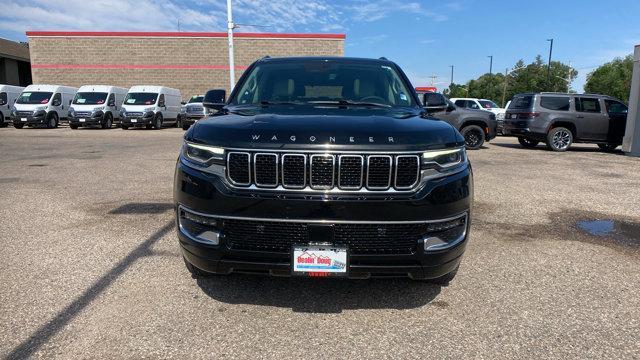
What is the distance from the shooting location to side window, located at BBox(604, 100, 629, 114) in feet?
47.5

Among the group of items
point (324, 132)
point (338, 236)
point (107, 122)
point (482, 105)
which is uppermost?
point (482, 105)

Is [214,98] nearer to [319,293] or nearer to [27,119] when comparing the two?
→ [319,293]

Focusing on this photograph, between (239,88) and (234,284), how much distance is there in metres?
1.83

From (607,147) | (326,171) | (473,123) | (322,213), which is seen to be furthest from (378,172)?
(607,147)

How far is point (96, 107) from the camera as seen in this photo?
23812 mm

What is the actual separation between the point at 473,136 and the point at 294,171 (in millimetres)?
13285

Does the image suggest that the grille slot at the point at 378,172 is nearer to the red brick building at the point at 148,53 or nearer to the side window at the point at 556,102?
the side window at the point at 556,102

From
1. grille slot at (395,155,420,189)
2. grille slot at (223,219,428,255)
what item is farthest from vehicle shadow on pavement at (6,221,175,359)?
grille slot at (395,155,420,189)

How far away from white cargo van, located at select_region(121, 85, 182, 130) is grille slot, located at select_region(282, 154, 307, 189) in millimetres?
22773

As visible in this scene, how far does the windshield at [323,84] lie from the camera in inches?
158

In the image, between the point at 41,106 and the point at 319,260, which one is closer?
the point at 319,260

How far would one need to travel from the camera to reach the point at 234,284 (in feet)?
11.6

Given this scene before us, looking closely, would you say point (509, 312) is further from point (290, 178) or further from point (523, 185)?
point (523, 185)

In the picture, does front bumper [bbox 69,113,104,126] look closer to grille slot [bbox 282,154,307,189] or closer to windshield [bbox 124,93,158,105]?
windshield [bbox 124,93,158,105]
